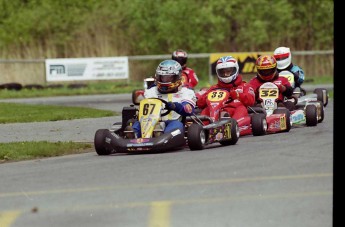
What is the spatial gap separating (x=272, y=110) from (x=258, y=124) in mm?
1455

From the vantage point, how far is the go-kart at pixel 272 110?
51.1 feet

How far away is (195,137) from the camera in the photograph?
13.0 metres

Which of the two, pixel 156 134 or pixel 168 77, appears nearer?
pixel 156 134

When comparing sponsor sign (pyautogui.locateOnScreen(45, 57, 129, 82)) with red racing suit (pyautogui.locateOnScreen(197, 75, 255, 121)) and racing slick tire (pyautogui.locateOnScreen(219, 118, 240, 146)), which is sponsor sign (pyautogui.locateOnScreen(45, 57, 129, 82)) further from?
racing slick tire (pyautogui.locateOnScreen(219, 118, 240, 146))

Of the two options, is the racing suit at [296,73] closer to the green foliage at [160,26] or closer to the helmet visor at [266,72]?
the helmet visor at [266,72]

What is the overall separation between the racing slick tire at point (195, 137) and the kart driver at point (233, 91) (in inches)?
80.6

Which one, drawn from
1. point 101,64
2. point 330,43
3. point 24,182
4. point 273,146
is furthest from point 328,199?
point 330,43

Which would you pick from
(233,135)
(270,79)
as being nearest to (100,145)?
(233,135)

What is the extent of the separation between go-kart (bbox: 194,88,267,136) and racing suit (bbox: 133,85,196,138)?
906 mm

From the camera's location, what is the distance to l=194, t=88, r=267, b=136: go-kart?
15.0 m

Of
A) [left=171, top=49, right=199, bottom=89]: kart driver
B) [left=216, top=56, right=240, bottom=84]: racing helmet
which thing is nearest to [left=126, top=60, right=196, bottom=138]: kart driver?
[left=216, top=56, right=240, bottom=84]: racing helmet

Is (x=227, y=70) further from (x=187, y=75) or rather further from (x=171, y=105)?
(x=187, y=75)

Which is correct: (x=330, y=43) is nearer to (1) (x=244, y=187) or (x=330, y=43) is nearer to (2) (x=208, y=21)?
(2) (x=208, y=21)

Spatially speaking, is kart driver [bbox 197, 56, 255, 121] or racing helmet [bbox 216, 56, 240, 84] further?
racing helmet [bbox 216, 56, 240, 84]
